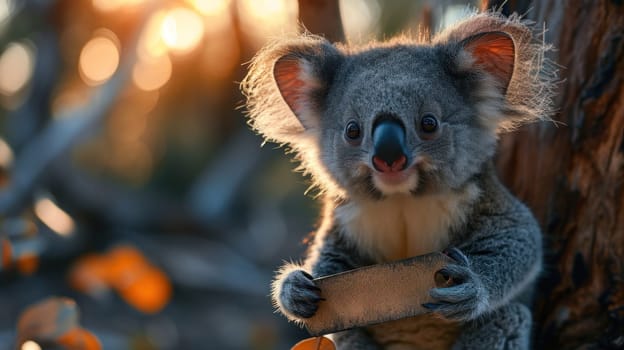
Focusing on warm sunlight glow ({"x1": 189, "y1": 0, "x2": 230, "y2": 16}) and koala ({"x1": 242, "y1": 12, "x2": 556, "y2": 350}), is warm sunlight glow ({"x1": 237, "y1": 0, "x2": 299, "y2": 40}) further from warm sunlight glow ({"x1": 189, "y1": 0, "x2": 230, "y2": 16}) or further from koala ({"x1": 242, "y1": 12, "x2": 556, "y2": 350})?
koala ({"x1": 242, "y1": 12, "x2": 556, "y2": 350})

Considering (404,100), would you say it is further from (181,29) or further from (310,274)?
(181,29)

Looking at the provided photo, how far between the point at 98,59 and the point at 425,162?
7442 mm

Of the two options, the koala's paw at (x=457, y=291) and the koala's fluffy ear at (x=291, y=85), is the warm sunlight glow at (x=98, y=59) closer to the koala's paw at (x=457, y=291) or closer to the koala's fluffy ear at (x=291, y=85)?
the koala's fluffy ear at (x=291, y=85)

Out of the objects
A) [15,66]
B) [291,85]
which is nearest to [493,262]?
[291,85]

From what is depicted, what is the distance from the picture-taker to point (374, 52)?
3.15 m

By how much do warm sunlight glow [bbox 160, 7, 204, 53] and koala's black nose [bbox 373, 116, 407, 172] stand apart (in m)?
5.40

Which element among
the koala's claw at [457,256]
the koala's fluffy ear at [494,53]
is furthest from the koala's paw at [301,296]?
the koala's fluffy ear at [494,53]

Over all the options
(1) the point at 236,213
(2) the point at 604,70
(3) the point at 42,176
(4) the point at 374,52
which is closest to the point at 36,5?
(3) the point at 42,176

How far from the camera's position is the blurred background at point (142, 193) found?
709cm

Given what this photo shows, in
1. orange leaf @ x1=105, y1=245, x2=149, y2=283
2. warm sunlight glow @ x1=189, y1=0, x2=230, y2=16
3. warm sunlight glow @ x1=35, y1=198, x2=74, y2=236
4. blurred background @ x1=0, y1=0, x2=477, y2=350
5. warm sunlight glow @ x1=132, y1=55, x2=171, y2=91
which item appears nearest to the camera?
orange leaf @ x1=105, y1=245, x2=149, y2=283

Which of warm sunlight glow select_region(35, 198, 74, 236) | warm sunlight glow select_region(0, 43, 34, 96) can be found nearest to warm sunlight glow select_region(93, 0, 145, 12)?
warm sunlight glow select_region(0, 43, 34, 96)

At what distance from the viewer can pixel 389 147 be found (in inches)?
101

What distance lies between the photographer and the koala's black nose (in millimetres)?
2568

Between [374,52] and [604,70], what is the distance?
97cm
